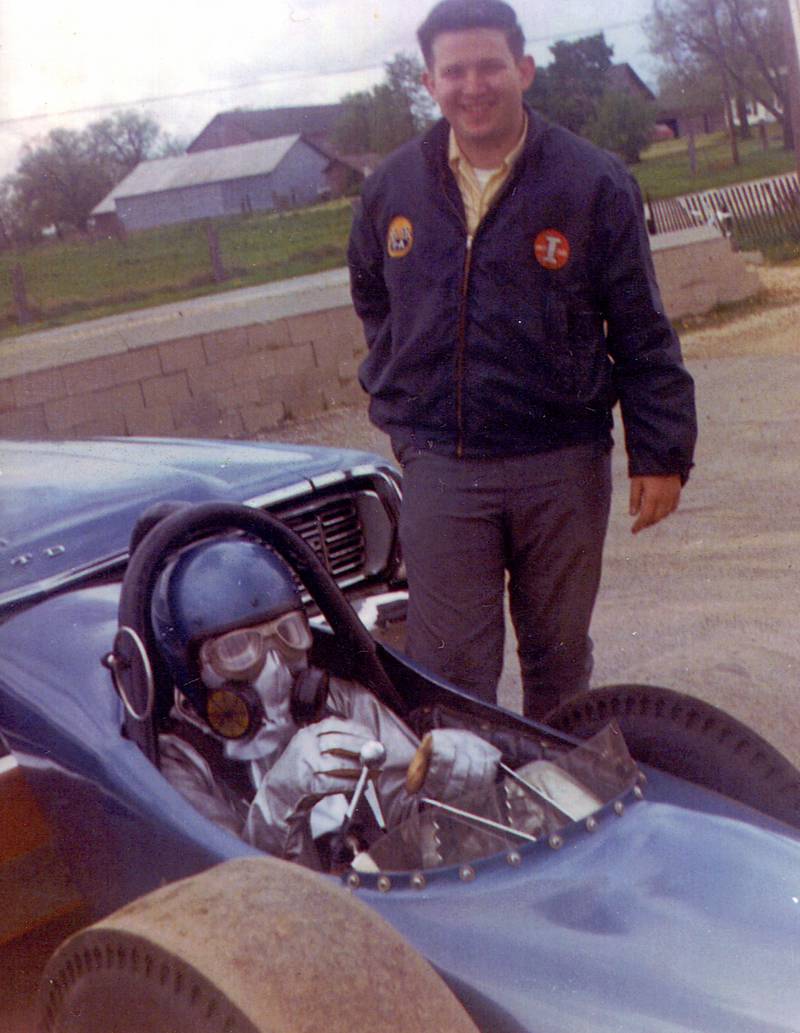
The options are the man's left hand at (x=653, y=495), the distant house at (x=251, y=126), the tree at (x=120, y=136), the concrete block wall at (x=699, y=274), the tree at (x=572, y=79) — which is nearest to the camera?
the man's left hand at (x=653, y=495)

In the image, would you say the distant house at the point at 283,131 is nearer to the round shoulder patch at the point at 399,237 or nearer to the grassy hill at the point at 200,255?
the grassy hill at the point at 200,255

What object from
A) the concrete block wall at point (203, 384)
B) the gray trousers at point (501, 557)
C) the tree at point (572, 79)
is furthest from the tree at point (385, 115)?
the gray trousers at point (501, 557)

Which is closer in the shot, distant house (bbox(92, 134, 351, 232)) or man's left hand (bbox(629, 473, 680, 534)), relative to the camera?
man's left hand (bbox(629, 473, 680, 534))

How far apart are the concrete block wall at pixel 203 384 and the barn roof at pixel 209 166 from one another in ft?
38.9

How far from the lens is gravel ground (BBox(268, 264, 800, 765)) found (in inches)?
164

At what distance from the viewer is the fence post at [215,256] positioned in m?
20.4

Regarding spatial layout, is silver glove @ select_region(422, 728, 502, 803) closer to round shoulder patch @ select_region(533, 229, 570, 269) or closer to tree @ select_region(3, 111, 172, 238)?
round shoulder patch @ select_region(533, 229, 570, 269)

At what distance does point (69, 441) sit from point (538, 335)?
6.21 feet

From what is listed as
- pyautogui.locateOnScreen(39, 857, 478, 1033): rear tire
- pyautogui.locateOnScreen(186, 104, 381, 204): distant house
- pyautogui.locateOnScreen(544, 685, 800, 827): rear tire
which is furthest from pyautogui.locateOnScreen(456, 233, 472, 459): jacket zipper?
pyautogui.locateOnScreen(186, 104, 381, 204): distant house

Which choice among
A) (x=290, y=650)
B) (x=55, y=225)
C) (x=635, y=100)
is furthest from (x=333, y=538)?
(x=635, y=100)

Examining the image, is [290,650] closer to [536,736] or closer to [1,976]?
[536,736]

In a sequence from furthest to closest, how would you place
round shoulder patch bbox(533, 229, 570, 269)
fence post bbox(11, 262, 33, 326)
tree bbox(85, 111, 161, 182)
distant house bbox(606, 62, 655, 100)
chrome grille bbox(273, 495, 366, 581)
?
fence post bbox(11, 262, 33, 326), distant house bbox(606, 62, 655, 100), tree bbox(85, 111, 161, 182), chrome grille bbox(273, 495, 366, 581), round shoulder patch bbox(533, 229, 570, 269)

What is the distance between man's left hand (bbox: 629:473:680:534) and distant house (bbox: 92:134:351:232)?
61.3ft

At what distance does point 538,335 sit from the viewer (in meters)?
2.75
